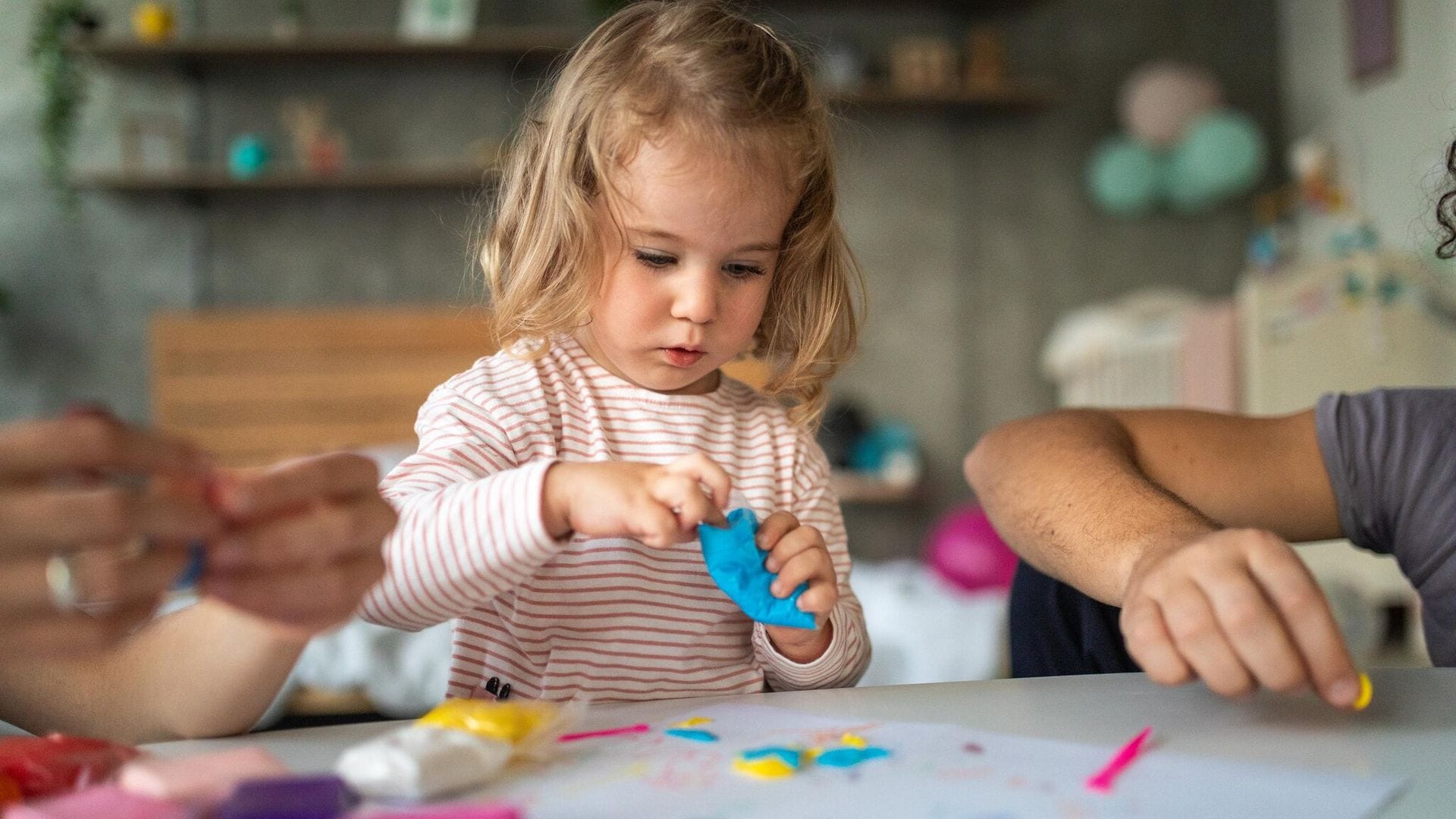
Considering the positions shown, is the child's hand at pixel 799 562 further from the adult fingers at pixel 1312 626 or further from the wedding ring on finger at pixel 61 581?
the wedding ring on finger at pixel 61 581

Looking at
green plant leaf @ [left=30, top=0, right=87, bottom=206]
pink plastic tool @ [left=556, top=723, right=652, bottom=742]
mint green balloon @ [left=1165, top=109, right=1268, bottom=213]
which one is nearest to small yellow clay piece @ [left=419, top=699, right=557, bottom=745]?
pink plastic tool @ [left=556, top=723, right=652, bottom=742]

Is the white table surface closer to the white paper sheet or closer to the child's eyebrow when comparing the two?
the white paper sheet

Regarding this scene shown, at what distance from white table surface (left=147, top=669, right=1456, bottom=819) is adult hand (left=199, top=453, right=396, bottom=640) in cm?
11

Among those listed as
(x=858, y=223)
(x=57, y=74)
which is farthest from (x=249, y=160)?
(x=858, y=223)

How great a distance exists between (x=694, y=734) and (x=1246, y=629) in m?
0.31

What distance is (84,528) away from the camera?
1.57 feet

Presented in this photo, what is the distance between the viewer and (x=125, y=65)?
4074 mm

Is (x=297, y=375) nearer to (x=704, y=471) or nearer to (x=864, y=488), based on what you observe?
(x=864, y=488)

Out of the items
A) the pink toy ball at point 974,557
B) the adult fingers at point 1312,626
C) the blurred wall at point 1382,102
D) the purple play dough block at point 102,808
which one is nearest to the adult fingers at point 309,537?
Answer: the purple play dough block at point 102,808

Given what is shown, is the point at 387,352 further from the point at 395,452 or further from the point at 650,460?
the point at 650,460

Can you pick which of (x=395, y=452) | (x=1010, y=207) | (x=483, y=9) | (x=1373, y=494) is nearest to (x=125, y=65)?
(x=483, y=9)

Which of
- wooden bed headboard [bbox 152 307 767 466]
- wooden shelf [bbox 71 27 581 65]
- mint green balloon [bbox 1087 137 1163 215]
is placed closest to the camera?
wooden shelf [bbox 71 27 581 65]

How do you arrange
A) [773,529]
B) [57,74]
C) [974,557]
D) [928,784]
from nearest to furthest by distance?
[928,784], [773,529], [974,557], [57,74]

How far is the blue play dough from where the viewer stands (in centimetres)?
76
